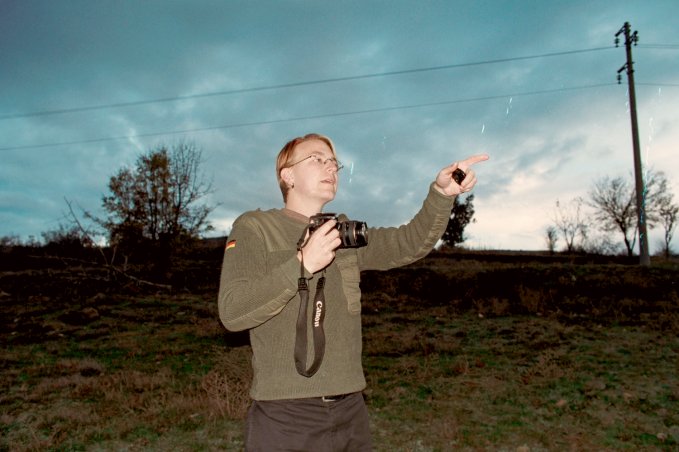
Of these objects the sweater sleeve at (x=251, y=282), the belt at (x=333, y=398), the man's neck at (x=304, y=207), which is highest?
the man's neck at (x=304, y=207)

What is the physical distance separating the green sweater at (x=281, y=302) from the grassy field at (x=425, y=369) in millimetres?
3725

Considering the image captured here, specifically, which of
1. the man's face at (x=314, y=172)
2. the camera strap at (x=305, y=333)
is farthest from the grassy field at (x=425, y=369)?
the man's face at (x=314, y=172)

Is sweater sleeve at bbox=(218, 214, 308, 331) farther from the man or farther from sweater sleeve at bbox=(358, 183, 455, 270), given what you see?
sweater sleeve at bbox=(358, 183, 455, 270)

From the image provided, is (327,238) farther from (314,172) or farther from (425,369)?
(425,369)

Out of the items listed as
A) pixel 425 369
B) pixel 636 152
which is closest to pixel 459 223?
pixel 636 152

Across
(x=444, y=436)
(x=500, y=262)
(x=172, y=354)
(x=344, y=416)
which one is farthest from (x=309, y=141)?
(x=500, y=262)

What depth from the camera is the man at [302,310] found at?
1.79 metres

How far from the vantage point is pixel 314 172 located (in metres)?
2.25

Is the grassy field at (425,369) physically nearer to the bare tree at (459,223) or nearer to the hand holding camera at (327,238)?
the hand holding camera at (327,238)

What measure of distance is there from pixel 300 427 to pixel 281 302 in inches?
21.7

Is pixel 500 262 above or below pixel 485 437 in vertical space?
above

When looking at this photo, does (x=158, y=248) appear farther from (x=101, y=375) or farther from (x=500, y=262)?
(x=500, y=262)

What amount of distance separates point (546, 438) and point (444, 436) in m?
1.13

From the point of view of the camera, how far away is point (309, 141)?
233cm
